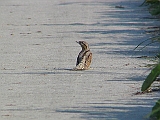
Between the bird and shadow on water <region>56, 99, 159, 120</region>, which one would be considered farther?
the bird

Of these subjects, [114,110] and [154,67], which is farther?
[154,67]

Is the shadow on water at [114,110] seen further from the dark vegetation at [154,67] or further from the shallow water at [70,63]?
the dark vegetation at [154,67]

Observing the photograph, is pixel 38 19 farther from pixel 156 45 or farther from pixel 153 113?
pixel 153 113

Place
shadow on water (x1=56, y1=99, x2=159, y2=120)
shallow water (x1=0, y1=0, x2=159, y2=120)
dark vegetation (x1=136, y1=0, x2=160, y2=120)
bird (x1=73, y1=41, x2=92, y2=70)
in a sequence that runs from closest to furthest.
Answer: dark vegetation (x1=136, y1=0, x2=160, y2=120)
shadow on water (x1=56, y1=99, x2=159, y2=120)
shallow water (x1=0, y1=0, x2=159, y2=120)
bird (x1=73, y1=41, x2=92, y2=70)

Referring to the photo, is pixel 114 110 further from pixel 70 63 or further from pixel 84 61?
pixel 70 63

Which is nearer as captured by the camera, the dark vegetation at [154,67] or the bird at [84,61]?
the dark vegetation at [154,67]

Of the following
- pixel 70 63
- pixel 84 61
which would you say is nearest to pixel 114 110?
pixel 84 61

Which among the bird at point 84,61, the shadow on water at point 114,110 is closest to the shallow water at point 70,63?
the shadow on water at point 114,110

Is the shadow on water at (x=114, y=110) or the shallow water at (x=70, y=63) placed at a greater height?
the shallow water at (x=70, y=63)

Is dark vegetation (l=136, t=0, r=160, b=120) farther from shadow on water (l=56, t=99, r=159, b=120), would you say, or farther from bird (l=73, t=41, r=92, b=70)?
bird (l=73, t=41, r=92, b=70)

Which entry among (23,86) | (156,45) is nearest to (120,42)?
(156,45)

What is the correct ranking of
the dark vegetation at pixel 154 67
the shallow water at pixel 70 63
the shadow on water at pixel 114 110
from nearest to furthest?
the dark vegetation at pixel 154 67 → the shadow on water at pixel 114 110 → the shallow water at pixel 70 63

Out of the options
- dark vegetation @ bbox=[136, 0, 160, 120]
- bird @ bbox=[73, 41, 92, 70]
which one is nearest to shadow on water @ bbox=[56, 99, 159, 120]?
dark vegetation @ bbox=[136, 0, 160, 120]

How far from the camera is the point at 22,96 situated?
10.6 meters
